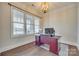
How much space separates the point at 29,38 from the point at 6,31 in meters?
0.64

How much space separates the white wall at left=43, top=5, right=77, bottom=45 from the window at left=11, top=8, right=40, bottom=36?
339 mm

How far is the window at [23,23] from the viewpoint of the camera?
78.8 inches

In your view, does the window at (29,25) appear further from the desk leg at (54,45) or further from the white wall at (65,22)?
the desk leg at (54,45)

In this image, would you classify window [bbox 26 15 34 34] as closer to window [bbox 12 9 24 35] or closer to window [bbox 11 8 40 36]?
window [bbox 11 8 40 36]

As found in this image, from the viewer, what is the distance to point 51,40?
97.3 inches

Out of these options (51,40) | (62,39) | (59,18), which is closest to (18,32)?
(51,40)

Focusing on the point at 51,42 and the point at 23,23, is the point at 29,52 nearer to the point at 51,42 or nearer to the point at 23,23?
the point at 23,23

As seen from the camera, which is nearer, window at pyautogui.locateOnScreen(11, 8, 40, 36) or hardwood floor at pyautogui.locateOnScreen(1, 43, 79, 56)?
hardwood floor at pyautogui.locateOnScreen(1, 43, 79, 56)

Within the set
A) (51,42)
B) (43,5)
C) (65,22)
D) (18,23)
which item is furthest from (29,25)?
(65,22)

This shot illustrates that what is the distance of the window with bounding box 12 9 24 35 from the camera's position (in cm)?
198

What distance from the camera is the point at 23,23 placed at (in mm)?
2045

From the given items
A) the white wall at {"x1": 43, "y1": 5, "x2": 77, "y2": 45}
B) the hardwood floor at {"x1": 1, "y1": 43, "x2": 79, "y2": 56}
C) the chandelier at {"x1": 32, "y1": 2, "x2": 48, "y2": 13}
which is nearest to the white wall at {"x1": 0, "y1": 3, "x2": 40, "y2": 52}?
the hardwood floor at {"x1": 1, "y1": 43, "x2": 79, "y2": 56}

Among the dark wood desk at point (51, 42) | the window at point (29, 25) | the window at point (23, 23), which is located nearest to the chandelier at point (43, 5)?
the window at point (23, 23)

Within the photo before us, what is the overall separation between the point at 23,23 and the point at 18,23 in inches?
5.0
